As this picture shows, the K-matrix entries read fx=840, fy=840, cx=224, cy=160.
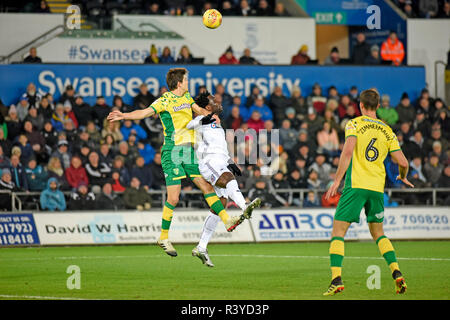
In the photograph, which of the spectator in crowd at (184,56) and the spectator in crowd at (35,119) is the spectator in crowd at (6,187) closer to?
the spectator in crowd at (35,119)

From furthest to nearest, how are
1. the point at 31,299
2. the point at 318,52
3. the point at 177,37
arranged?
the point at 318,52
the point at 177,37
the point at 31,299

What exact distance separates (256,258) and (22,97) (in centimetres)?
990

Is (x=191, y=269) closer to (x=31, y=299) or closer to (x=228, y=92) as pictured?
(x=31, y=299)

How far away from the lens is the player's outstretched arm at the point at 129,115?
38.6 ft

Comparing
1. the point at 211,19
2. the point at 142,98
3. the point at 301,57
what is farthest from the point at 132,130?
the point at 211,19

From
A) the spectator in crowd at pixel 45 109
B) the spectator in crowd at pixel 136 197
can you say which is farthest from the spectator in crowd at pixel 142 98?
the spectator in crowd at pixel 136 197

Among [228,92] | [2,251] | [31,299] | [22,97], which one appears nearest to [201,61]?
[228,92]

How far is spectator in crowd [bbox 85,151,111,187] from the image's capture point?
21.4m

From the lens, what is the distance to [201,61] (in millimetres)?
24891

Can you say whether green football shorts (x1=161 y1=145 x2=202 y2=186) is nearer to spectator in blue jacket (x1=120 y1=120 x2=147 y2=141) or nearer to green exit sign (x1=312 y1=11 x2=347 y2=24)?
spectator in blue jacket (x1=120 y1=120 x2=147 y2=141)

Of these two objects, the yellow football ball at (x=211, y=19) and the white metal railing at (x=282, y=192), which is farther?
the white metal railing at (x=282, y=192)

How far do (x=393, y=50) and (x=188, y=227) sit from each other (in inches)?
410

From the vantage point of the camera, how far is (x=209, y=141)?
1323 centimetres

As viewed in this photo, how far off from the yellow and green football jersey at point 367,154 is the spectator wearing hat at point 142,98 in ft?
44.4
